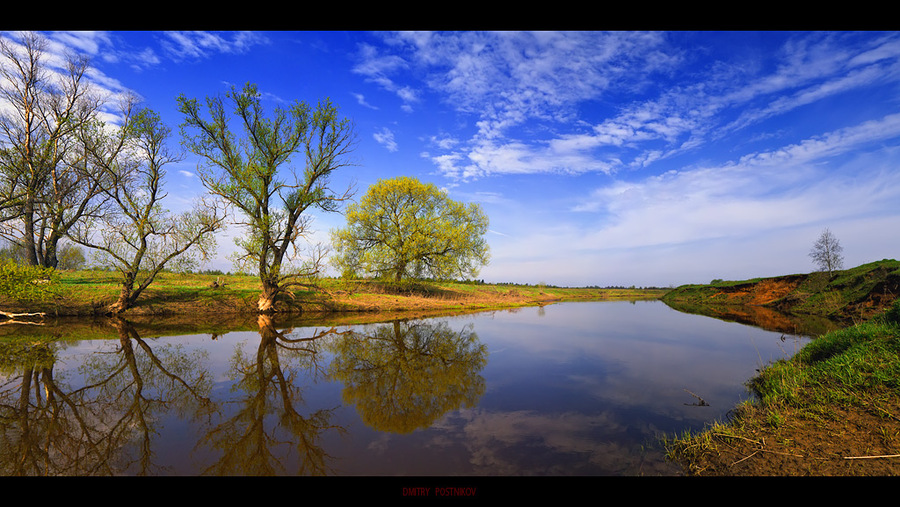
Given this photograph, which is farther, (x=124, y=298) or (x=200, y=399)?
(x=124, y=298)

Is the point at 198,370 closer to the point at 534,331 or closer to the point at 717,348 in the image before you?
the point at 534,331

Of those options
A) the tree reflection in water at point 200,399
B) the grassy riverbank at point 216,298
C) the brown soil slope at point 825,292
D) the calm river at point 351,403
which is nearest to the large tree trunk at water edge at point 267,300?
the grassy riverbank at point 216,298

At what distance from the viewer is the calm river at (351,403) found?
14.4ft

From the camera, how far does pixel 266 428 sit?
535cm

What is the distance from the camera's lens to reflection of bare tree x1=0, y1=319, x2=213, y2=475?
14.0ft

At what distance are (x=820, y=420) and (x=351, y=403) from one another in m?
8.36

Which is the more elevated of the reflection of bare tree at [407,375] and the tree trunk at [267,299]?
the tree trunk at [267,299]

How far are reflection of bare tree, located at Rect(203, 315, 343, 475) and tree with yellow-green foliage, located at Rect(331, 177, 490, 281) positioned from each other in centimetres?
2122

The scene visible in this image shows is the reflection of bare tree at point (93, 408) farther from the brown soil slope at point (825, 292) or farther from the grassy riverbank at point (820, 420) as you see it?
the brown soil slope at point (825, 292)

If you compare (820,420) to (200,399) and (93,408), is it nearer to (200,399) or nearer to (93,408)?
(200,399)

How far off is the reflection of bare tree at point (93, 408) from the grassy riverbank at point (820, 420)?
7.81 m

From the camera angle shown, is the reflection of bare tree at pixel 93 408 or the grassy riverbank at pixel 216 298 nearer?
the reflection of bare tree at pixel 93 408

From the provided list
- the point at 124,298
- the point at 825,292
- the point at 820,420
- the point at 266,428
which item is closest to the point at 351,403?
the point at 266,428

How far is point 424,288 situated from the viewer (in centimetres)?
3584
